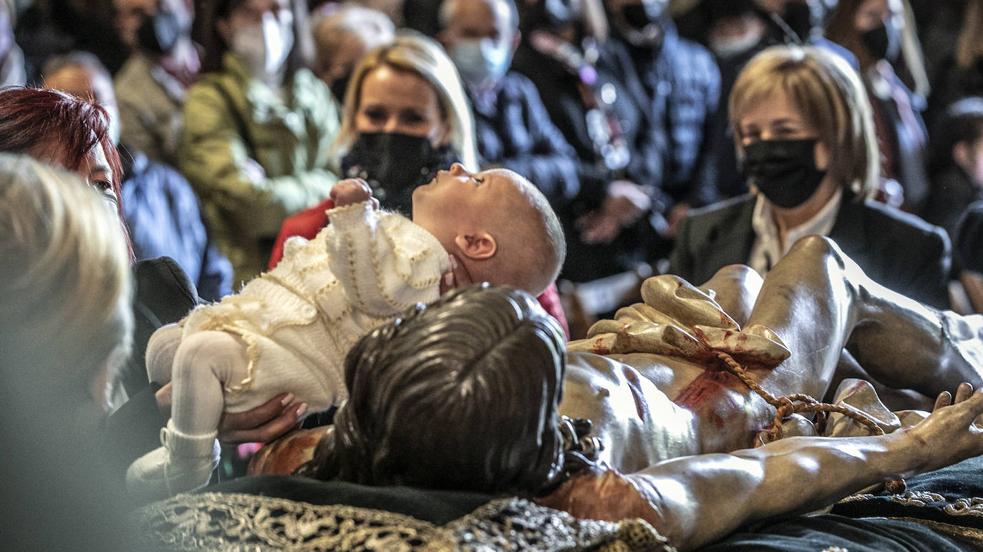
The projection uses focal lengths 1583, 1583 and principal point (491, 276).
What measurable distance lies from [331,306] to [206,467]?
33 cm

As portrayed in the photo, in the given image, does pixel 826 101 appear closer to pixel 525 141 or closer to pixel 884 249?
pixel 884 249

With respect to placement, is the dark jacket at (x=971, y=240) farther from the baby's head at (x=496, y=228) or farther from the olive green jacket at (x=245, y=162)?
the baby's head at (x=496, y=228)

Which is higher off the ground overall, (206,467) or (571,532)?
(571,532)

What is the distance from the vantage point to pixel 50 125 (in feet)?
9.29

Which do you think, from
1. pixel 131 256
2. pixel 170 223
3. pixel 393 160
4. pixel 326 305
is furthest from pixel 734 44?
pixel 326 305

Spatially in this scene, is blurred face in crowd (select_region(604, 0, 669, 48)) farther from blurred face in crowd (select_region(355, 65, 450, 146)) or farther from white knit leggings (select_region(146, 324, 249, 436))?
white knit leggings (select_region(146, 324, 249, 436))

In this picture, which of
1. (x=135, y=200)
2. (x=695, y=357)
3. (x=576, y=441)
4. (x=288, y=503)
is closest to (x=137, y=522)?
(x=288, y=503)

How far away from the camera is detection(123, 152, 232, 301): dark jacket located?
4695 mm

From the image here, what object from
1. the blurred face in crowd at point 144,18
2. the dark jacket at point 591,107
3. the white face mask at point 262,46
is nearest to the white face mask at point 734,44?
the dark jacket at point 591,107

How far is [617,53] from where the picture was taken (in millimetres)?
6590

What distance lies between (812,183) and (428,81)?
1251 mm

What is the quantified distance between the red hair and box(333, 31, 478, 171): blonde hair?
139 cm

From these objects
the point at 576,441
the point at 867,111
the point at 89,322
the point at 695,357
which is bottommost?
the point at 867,111

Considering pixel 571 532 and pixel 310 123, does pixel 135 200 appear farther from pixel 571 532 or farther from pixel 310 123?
pixel 571 532
